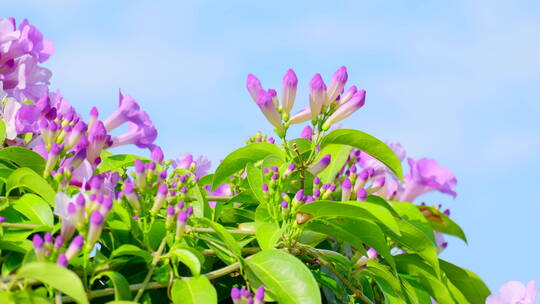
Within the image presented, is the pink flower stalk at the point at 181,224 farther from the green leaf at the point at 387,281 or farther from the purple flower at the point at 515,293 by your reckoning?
the purple flower at the point at 515,293

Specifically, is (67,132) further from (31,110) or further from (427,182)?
(427,182)

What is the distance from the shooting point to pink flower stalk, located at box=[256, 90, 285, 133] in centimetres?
227

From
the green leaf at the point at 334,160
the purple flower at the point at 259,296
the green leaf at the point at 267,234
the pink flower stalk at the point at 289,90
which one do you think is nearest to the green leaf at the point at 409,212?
the green leaf at the point at 334,160

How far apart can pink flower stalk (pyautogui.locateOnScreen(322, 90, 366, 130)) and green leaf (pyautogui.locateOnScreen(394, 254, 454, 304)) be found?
1.48 feet

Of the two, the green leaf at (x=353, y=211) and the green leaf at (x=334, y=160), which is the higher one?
the green leaf at (x=334, y=160)

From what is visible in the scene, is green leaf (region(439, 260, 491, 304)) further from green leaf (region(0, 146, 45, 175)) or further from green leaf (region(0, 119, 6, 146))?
green leaf (region(0, 119, 6, 146))

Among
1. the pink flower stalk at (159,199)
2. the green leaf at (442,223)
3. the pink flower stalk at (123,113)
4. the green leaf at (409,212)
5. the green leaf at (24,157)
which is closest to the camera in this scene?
the pink flower stalk at (159,199)

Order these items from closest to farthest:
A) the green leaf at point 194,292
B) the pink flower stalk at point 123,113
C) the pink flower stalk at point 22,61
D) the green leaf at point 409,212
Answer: the green leaf at point 194,292, the green leaf at point 409,212, the pink flower stalk at point 123,113, the pink flower stalk at point 22,61

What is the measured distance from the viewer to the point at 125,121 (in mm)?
2533

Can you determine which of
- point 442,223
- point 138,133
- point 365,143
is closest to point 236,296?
point 365,143

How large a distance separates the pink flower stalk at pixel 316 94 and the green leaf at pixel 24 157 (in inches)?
31.0

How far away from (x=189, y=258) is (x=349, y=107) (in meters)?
0.79

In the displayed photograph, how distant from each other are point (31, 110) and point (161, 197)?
686 mm

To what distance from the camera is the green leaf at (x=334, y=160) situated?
2.33m
